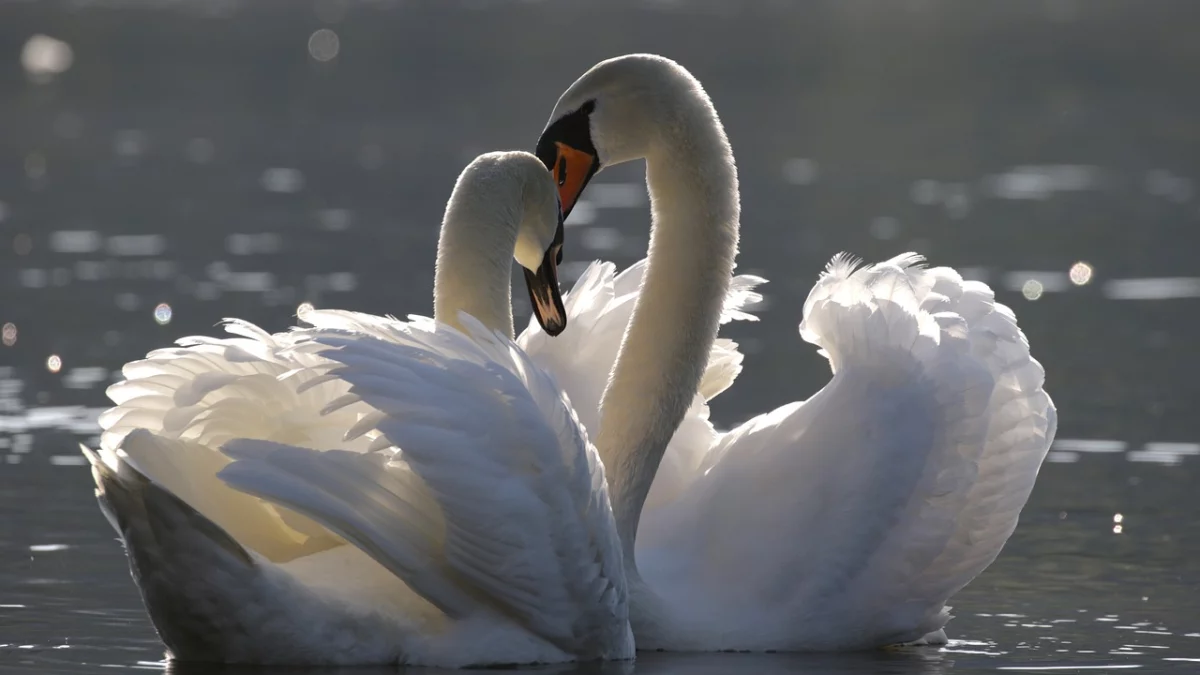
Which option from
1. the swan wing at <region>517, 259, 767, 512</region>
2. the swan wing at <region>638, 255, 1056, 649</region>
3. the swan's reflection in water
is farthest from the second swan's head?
the swan's reflection in water

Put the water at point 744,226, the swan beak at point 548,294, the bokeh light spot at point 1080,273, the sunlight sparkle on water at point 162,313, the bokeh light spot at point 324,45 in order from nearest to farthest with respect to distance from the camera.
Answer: the swan beak at point 548,294, the water at point 744,226, the sunlight sparkle on water at point 162,313, the bokeh light spot at point 1080,273, the bokeh light spot at point 324,45

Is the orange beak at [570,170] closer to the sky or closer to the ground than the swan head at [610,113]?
closer to the ground

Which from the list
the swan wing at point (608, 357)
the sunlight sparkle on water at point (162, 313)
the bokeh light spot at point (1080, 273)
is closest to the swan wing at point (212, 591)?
the swan wing at point (608, 357)

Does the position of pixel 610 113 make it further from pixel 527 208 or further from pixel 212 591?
pixel 212 591

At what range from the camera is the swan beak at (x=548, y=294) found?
23.6ft

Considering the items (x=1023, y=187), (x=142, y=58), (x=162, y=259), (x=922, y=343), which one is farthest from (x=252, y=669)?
(x=142, y=58)

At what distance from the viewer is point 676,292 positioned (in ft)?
24.0

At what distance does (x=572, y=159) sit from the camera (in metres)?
7.24

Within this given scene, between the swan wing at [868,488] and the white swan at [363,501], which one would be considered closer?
the white swan at [363,501]

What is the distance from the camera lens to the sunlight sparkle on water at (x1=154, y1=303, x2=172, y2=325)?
13.2 meters

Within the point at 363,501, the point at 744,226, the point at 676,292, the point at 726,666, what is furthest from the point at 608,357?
the point at 744,226

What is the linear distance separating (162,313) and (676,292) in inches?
266

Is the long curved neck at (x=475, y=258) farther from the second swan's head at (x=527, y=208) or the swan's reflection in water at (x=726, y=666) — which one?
the swan's reflection in water at (x=726, y=666)

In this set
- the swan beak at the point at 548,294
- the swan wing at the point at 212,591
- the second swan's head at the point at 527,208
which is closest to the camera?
the swan wing at the point at 212,591
